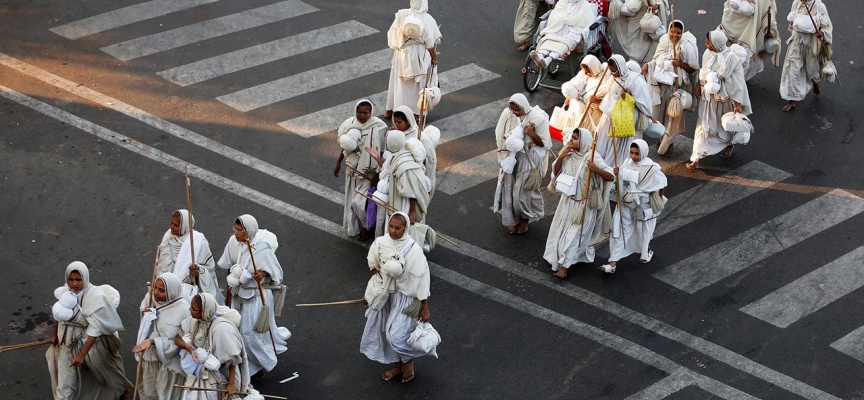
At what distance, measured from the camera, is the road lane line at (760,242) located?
45.3 ft

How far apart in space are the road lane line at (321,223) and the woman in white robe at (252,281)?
1484mm

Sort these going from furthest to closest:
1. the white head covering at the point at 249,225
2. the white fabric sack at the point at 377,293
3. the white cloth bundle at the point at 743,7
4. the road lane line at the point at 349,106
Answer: the white cloth bundle at the point at 743,7 < the road lane line at the point at 349,106 < the white fabric sack at the point at 377,293 < the white head covering at the point at 249,225

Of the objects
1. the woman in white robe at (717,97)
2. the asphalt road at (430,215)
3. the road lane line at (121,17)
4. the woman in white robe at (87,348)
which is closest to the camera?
the woman in white robe at (87,348)

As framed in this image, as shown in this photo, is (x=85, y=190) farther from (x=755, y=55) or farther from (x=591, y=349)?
(x=755, y=55)

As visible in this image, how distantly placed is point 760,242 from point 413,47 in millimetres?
4943

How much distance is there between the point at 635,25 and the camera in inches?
700

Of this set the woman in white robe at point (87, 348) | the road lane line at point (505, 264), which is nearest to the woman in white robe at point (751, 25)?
the road lane line at point (505, 264)

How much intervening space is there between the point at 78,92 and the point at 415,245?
721 centimetres

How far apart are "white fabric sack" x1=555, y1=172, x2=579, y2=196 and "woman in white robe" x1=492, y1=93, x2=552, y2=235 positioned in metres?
0.63

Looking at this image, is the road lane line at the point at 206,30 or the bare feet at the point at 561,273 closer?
the bare feet at the point at 561,273

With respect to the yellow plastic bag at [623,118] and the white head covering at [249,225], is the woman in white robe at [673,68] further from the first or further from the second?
the white head covering at [249,225]

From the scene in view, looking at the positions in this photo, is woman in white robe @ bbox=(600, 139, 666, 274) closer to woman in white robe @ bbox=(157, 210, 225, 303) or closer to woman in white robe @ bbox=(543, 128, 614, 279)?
woman in white robe @ bbox=(543, 128, 614, 279)

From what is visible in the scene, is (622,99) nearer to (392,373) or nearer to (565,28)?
(565,28)

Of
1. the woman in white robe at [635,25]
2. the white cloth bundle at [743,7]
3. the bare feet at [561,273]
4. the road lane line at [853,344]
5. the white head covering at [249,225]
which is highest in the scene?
the white head covering at [249,225]
